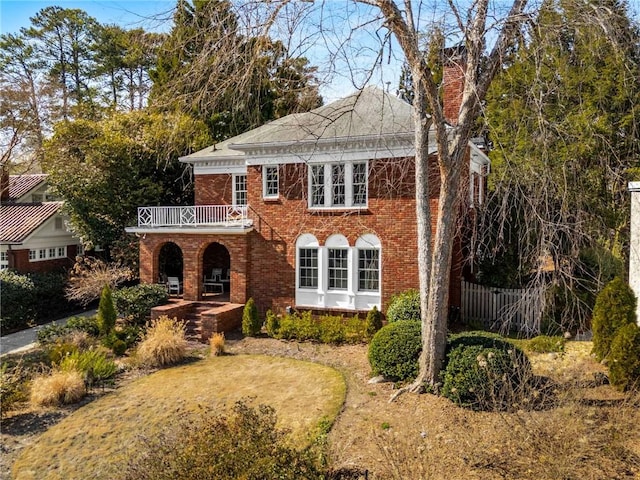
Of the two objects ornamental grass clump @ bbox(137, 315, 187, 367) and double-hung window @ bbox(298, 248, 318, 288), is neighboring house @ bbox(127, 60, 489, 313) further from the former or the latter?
ornamental grass clump @ bbox(137, 315, 187, 367)

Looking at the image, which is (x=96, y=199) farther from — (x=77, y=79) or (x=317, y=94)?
(x=77, y=79)

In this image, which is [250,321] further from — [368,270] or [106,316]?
[106,316]

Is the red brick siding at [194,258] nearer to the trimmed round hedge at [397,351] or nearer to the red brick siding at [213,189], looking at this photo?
the red brick siding at [213,189]

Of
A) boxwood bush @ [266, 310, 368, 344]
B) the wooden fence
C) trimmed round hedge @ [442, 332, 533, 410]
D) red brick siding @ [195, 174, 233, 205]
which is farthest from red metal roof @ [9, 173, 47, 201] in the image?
trimmed round hedge @ [442, 332, 533, 410]

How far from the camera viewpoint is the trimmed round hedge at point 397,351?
9.17m

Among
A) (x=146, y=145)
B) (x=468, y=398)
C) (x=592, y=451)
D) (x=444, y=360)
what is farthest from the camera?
(x=146, y=145)

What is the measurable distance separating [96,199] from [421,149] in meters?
16.1

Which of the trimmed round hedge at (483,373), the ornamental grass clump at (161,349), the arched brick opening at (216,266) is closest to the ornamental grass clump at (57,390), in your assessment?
the ornamental grass clump at (161,349)

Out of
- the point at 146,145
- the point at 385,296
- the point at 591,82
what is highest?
the point at 591,82

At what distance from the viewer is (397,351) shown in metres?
9.29

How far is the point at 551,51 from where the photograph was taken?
699 centimetres

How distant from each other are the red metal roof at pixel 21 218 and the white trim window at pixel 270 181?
34.0ft

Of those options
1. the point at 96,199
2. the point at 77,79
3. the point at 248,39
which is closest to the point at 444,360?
the point at 248,39

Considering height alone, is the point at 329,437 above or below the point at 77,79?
below
